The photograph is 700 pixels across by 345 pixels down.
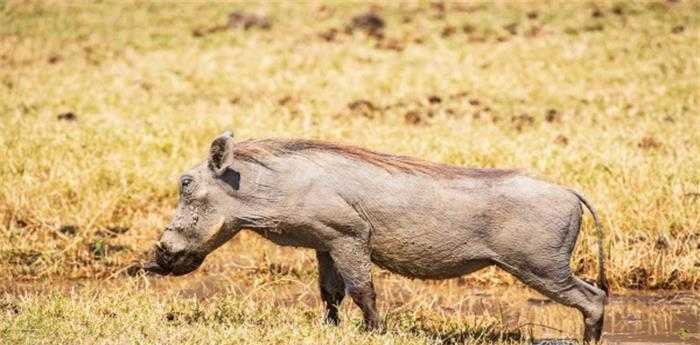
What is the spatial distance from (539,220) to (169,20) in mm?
14892

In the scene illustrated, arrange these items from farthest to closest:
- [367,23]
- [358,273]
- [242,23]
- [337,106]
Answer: [242,23]
[367,23]
[337,106]
[358,273]

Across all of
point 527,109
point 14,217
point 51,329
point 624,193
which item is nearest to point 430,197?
point 51,329

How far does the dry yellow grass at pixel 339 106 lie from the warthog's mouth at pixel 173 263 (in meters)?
1.77

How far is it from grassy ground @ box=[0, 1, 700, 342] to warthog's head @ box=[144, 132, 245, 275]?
1.68 ft

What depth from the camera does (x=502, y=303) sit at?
6.77 metres

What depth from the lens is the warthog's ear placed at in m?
5.30

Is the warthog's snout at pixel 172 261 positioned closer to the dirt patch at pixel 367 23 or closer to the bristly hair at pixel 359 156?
the bristly hair at pixel 359 156

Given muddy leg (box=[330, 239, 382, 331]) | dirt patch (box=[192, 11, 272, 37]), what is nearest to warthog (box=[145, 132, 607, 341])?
muddy leg (box=[330, 239, 382, 331])

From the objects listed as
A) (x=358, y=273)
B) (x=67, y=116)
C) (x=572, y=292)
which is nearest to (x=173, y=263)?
(x=358, y=273)

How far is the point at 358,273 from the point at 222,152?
30.5 inches

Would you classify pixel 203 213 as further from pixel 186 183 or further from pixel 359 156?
pixel 359 156

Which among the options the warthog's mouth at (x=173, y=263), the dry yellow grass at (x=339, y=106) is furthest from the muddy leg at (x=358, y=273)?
the dry yellow grass at (x=339, y=106)

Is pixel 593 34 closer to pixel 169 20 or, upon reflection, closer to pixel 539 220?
pixel 169 20

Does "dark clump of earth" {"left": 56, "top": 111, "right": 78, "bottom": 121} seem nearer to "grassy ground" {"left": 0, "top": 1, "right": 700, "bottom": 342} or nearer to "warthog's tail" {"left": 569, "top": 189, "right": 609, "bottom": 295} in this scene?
"grassy ground" {"left": 0, "top": 1, "right": 700, "bottom": 342}
